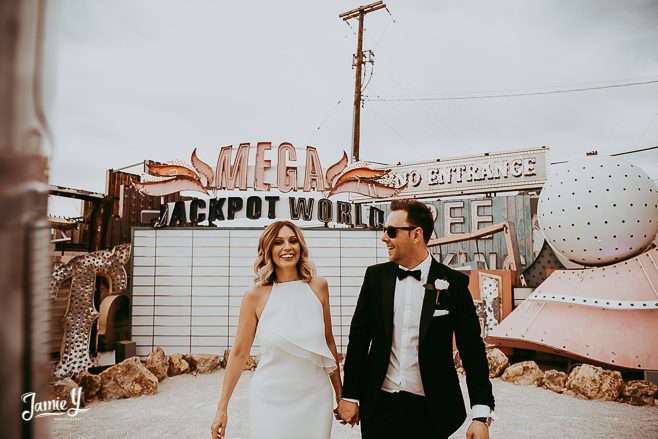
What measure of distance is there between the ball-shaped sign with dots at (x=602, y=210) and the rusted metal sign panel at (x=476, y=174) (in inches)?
244

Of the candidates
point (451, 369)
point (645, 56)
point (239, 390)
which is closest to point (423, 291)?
point (451, 369)

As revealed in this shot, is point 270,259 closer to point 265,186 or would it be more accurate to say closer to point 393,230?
point 393,230

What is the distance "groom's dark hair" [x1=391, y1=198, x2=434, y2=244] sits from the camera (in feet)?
8.57

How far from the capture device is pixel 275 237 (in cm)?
290

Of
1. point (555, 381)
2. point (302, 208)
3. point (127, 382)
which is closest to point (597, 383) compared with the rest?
point (555, 381)

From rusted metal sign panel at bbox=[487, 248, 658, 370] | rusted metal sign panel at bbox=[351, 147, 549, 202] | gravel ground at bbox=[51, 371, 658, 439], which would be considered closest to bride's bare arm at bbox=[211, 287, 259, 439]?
gravel ground at bbox=[51, 371, 658, 439]

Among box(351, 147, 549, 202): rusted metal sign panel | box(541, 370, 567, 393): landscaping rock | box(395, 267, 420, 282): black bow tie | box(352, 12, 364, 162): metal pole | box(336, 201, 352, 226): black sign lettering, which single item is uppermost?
box(352, 12, 364, 162): metal pole

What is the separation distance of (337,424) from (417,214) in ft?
11.7

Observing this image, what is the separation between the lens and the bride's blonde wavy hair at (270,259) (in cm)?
290

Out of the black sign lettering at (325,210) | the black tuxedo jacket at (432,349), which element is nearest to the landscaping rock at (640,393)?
the black tuxedo jacket at (432,349)

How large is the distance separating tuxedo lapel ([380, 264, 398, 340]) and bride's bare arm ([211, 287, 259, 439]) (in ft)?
2.94

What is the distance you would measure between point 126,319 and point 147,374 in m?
4.11

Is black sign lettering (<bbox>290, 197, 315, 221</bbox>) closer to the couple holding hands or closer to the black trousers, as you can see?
the couple holding hands

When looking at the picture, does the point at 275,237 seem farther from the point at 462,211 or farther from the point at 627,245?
the point at 462,211
